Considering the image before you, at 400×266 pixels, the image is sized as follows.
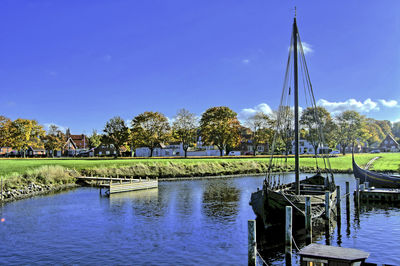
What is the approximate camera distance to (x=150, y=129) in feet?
348

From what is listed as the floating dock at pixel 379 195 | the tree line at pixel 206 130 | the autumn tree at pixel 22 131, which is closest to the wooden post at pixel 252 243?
the floating dock at pixel 379 195

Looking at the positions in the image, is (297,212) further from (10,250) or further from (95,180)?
(95,180)

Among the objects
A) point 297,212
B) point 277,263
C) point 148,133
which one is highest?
point 148,133

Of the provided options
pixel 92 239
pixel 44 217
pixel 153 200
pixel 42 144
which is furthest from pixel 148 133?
pixel 92 239

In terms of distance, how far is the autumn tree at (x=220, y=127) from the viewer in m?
100

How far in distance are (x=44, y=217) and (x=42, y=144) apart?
105 m

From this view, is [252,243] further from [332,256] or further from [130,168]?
[130,168]

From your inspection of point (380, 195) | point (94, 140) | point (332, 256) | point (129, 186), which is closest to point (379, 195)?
point (380, 195)

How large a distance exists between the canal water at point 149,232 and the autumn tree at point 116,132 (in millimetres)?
68162

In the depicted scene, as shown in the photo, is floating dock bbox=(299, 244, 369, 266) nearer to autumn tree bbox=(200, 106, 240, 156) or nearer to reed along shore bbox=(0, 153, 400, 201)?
reed along shore bbox=(0, 153, 400, 201)

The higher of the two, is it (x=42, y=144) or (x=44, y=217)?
(x=42, y=144)

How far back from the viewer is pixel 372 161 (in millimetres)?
90375

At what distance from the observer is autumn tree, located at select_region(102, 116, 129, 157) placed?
107m

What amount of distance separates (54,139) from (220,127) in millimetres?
68986
